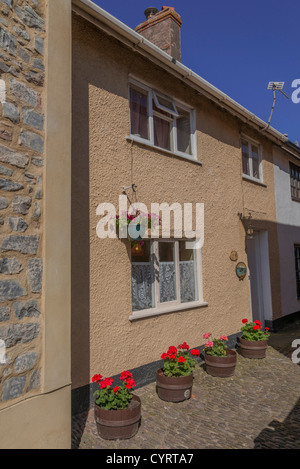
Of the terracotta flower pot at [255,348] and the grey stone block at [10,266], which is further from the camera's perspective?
the terracotta flower pot at [255,348]

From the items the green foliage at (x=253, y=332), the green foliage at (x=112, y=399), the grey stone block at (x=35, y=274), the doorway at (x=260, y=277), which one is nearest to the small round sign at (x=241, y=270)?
the green foliage at (x=253, y=332)

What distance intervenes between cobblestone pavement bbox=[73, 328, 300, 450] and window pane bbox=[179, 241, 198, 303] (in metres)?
1.34

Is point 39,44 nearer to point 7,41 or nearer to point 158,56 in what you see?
point 7,41

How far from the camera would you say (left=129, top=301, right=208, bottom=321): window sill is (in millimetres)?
5117

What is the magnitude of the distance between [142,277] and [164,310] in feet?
2.28

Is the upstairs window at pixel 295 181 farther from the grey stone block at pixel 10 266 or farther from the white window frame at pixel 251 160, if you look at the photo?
the grey stone block at pixel 10 266

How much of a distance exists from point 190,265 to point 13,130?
13.8 feet

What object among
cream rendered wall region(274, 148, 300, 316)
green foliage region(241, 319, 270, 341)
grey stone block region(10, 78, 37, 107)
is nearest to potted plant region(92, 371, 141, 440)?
grey stone block region(10, 78, 37, 107)

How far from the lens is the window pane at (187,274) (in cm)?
616

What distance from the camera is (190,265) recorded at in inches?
251

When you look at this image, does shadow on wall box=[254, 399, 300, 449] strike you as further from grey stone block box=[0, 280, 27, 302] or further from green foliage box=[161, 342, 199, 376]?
grey stone block box=[0, 280, 27, 302]

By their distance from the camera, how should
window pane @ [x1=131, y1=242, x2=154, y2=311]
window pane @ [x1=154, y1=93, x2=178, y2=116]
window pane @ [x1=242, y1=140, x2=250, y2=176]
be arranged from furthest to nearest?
1. window pane @ [x1=242, y1=140, x2=250, y2=176]
2. window pane @ [x1=154, y1=93, x2=178, y2=116]
3. window pane @ [x1=131, y1=242, x2=154, y2=311]

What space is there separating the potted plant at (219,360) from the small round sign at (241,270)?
6.54ft

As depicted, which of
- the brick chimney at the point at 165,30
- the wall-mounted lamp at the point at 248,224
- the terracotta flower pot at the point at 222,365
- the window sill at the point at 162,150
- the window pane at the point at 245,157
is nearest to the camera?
the window sill at the point at 162,150
